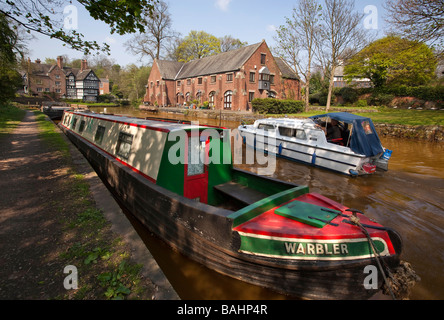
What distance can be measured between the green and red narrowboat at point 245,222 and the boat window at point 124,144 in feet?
1.34

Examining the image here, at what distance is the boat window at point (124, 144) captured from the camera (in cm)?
632

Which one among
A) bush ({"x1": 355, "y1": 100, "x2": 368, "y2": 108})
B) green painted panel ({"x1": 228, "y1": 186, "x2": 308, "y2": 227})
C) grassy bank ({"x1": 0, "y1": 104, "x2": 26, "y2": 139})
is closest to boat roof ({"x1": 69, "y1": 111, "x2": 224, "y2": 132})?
green painted panel ({"x1": 228, "y1": 186, "x2": 308, "y2": 227})

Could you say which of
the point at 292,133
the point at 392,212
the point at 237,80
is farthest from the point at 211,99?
the point at 392,212

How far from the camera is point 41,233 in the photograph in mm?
3865

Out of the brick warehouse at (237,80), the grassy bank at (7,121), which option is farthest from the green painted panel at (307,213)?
the brick warehouse at (237,80)

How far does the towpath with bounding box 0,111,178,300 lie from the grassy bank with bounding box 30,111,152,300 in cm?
5

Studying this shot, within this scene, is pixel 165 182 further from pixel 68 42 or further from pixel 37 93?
pixel 37 93

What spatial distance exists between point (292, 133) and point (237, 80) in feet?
78.8

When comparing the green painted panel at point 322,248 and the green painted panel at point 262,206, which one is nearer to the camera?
the green painted panel at point 322,248

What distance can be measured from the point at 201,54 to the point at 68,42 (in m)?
55.3

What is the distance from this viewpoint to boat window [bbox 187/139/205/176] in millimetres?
5084

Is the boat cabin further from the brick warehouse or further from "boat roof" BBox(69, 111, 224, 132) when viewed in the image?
the brick warehouse

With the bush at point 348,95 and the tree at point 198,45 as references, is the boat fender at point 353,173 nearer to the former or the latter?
the bush at point 348,95

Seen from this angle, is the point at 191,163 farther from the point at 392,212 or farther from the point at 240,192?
the point at 392,212
